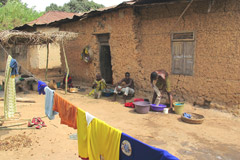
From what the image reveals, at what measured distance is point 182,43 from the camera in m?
6.73

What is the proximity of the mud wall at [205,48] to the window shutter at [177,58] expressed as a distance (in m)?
0.15

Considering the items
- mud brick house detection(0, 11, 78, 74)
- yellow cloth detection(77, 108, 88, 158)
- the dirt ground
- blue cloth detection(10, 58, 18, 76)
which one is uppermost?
mud brick house detection(0, 11, 78, 74)

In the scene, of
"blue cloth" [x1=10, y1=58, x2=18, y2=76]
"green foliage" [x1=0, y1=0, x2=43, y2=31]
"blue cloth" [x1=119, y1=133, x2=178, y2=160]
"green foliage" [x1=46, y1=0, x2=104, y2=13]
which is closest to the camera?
"blue cloth" [x1=119, y1=133, x2=178, y2=160]

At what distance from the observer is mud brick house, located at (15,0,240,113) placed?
578cm

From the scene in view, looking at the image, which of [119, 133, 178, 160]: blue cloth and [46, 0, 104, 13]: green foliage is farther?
[46, 0, 104, 13]: green foliage

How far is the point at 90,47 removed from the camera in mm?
9852

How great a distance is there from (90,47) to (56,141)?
6138mm

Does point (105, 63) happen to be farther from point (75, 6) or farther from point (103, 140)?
point (75, 6)

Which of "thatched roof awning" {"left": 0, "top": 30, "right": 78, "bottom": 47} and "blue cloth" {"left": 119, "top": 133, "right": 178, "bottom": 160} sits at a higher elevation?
"thatched roof awning" {"left": 0, "top": 30, "right": 78, "bottom": 47}

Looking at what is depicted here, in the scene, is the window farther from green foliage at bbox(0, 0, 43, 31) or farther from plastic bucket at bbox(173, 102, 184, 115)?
green foliage at bbox(0, 0, 43, 31)

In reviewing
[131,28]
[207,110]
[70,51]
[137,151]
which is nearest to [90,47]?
[70,51]

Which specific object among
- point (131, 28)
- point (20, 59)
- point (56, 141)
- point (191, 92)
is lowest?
point (56, 141)

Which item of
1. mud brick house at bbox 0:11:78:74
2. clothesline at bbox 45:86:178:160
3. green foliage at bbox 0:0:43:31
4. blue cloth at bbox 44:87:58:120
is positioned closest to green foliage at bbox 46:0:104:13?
green foliage at bbox 0:0:43:31

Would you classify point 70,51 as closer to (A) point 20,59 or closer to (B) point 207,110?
(A) point 20,59
